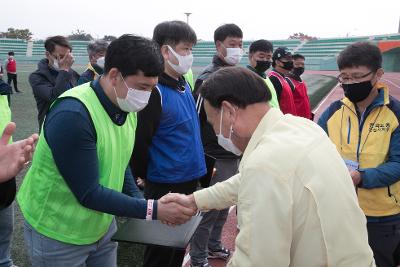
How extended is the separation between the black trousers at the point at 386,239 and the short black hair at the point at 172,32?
1.91m

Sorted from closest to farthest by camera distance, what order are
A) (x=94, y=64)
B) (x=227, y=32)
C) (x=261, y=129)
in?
1. (x=261, y=129)
2. (x=227, y=32)
3. (x=94, y=64)

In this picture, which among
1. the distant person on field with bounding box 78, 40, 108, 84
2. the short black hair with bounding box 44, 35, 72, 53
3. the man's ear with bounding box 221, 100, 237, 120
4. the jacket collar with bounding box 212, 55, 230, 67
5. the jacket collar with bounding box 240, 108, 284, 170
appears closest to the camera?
the jacket collar with bounding box 240, 108, 284, 170

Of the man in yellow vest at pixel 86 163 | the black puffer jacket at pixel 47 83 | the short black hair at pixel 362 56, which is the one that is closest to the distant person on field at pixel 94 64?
the black puffer jacket at pixel 47 83

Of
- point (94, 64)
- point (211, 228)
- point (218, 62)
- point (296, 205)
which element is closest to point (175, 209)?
point (296, 205)

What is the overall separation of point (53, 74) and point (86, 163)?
3.43 metres

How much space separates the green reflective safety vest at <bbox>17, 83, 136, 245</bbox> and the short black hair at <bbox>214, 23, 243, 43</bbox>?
8.20ft

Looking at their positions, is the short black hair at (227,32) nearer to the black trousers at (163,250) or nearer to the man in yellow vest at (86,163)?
the black trousers at (163,250)

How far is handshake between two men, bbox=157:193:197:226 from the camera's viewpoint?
210cm

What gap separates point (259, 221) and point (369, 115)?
1570 millimetres

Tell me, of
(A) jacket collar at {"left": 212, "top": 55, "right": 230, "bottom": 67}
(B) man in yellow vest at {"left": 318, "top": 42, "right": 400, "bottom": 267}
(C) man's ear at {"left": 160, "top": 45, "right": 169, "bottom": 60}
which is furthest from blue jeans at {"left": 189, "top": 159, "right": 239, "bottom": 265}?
(B) man in yellow vest at {"left": 318, "top": 42, "right": 400, "bottom": 267}

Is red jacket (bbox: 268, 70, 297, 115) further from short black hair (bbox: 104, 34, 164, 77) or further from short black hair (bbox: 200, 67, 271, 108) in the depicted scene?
short black hair (bbox: 200, 67, 271, 108)

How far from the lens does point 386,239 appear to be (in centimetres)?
251

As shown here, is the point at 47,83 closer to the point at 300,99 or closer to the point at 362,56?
the point at 300,99

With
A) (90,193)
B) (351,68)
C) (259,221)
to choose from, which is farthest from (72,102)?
(351,68)
